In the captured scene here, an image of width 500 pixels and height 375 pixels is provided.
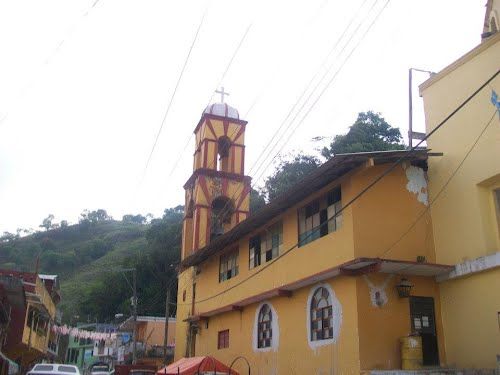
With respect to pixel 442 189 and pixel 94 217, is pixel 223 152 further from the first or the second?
pixel 94 217

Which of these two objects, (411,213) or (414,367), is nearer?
(414,367)

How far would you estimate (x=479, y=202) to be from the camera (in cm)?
1328

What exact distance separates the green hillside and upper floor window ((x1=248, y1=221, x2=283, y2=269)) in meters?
13.4

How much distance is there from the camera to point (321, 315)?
15.1 m

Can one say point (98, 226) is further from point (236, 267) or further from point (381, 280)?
point (381, 280)

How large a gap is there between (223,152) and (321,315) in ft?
53.3

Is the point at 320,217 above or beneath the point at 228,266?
above

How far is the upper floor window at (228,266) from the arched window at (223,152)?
7.30 m

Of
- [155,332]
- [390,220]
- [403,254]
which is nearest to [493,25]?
[390,220]

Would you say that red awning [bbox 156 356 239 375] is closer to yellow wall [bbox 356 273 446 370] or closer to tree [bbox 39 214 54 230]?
yellow wall [bbox 356 273 446 370]

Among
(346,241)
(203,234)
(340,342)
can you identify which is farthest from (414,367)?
(203,234)

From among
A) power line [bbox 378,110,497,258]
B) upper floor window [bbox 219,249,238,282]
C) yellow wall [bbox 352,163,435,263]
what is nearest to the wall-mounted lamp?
yellow wall [bbox 352,163,435,263]

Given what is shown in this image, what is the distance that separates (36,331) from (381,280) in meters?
24.0

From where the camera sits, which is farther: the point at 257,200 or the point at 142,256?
the point at 142,256
